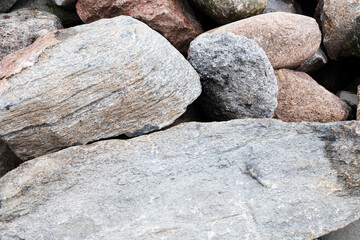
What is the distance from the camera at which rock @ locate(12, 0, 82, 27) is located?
2654 millimetres

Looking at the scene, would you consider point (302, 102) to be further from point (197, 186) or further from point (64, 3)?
point (64, 3)

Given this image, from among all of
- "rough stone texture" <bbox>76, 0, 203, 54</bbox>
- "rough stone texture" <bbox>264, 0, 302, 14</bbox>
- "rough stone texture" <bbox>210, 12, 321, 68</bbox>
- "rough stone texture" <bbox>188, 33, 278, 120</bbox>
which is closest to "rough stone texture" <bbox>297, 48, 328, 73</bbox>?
"rough stone texture" <bbox>210, 12, 321, 68</bbox>

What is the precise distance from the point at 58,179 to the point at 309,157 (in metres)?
1.29

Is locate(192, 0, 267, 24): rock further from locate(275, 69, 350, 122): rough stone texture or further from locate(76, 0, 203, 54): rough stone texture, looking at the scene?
locate(275, 69, 350, 122): rough stone texture

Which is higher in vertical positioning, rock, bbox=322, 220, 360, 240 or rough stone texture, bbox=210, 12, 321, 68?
rough stone texture, bbox=210, 12, 321, 68

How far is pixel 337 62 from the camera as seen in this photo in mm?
3273

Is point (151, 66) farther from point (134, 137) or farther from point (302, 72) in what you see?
point (302, 72)

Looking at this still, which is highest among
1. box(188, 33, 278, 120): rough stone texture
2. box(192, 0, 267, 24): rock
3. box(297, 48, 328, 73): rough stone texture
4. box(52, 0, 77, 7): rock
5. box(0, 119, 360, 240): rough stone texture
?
box(52, 0, 77, 7): rock

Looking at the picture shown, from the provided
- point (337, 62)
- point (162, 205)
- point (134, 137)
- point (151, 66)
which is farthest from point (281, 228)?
point (337, 62)

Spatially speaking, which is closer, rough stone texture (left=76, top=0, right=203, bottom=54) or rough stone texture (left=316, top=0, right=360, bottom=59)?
rough stone texture (left=76, top=0, right=203, bottom=54)

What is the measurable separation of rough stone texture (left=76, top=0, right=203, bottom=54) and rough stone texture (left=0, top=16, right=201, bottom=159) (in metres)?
Result: 0.44

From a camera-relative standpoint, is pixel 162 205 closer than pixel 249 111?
Yes

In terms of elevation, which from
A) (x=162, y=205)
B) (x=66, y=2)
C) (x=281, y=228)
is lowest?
(x=281, y=228)

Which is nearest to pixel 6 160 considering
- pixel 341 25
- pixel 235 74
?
pixel 235 74
